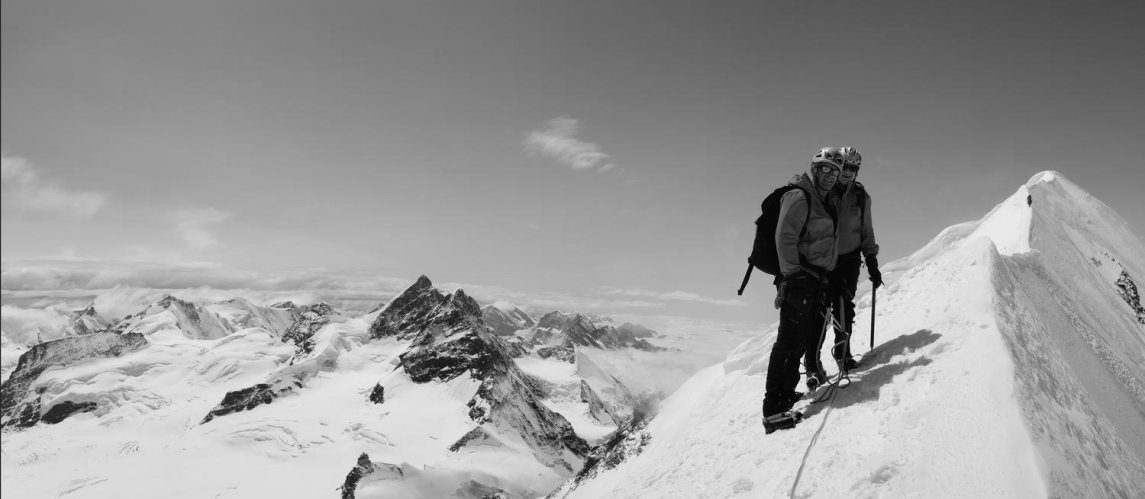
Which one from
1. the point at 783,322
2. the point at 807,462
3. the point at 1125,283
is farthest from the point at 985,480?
the point at 1125,283

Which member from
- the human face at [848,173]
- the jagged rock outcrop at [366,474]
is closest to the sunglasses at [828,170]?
the human face at [848,173]

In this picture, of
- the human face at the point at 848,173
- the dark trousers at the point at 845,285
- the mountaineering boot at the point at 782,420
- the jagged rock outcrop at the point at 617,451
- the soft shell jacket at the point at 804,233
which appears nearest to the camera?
the soft shell jacket at the point at 804,233

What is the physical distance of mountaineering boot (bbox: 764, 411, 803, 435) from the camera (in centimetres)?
797

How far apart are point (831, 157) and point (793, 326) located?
288 centimetres

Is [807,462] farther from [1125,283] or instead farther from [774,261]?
[1125,283]

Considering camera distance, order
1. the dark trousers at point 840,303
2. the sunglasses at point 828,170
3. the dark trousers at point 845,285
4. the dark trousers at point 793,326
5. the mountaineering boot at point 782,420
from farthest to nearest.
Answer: the dark trousers at point 845,285, the dark trousers at point 840,303, the sunglasses at point 828,170, the mountaineering boot at point 782,420, the dark trousers at point 793,326

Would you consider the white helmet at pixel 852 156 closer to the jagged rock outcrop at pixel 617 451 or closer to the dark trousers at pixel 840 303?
the dark trousers at pixel 840 303

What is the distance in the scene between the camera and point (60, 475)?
647ft

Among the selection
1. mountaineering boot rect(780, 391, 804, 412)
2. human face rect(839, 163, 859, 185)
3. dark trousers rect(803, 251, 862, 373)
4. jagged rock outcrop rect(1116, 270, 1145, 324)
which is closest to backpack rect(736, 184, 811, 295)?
dark trousers rect(803, 251, 862, 373)

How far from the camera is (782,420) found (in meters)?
8.01

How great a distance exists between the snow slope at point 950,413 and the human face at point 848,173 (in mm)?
3064

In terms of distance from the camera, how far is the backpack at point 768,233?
314 inches

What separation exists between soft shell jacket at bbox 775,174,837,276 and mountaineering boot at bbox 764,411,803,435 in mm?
2335

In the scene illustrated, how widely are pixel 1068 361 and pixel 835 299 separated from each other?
391 cm
